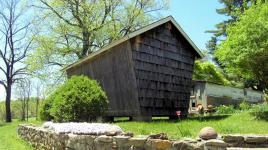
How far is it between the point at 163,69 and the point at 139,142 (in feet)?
41.3

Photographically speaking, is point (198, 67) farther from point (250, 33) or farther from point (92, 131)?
point (92, 131)

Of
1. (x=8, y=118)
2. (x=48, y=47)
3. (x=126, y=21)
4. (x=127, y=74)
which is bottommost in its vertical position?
(x=8, y=118)

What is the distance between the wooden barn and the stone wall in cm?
705

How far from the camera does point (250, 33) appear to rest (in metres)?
15.6

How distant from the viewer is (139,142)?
627cm

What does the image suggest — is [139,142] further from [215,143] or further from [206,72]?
[206,72]

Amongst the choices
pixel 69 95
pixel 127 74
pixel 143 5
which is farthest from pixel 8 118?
pixel 69 95

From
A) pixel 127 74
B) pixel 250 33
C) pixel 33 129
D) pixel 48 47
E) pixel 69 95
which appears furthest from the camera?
pixel 48 47

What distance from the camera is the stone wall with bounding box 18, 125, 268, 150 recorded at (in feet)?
17.5

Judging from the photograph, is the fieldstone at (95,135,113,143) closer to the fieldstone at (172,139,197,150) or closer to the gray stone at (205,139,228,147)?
the fieldstone at (172,139,197,150)

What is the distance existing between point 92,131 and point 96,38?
1011 inches

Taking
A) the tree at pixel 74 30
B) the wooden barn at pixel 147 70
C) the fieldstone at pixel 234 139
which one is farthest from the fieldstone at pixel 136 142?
the tree at pixel 74 30

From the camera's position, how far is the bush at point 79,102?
12.1m

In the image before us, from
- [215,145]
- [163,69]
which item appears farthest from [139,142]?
[163,69]
